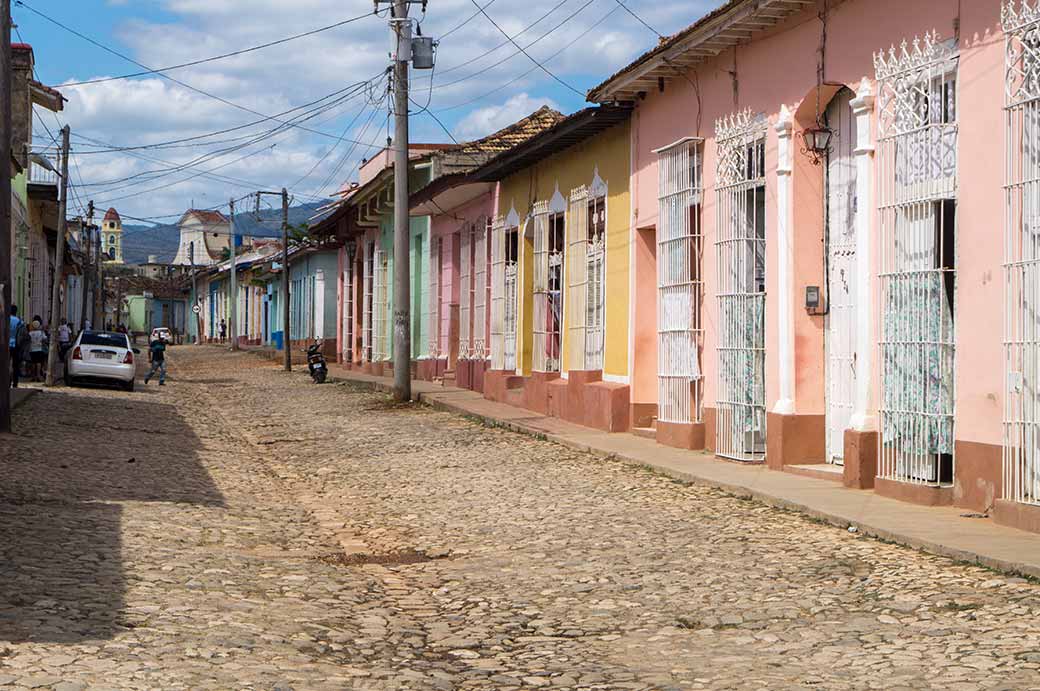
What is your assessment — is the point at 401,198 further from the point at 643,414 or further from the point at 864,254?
the point at 864,254

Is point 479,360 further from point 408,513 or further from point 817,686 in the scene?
point 817,686

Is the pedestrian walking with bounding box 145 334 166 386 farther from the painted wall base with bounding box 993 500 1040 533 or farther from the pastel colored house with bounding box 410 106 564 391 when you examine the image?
the painted wall base with bounding box 993 500 1040 533

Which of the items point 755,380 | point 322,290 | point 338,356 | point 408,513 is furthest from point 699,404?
point 322,290

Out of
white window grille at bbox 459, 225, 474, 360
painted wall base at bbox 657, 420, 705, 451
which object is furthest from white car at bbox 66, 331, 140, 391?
painted wall base at bbox 657, 420, 705, 451

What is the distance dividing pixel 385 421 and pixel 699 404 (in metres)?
5.75

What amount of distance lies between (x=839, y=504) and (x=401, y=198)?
13052 millimetres

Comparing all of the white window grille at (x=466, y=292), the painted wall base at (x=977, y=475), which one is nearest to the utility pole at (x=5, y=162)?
the painted wall base at (x=977, y=475)

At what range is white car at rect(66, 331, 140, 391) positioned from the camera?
24.5 meters

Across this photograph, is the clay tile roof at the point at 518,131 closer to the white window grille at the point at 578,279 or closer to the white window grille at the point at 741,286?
the white window grille at the point at 578,279

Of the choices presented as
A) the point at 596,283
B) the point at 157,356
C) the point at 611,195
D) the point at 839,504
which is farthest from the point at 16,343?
the point at 839,504

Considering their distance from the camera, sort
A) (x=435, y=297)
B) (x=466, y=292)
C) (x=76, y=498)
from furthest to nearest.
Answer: (x=435, y=297) < (x=466, y=292) < (x=76, y=498)

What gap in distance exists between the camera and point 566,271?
18.7 meters

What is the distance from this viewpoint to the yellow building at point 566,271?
16.6 metres

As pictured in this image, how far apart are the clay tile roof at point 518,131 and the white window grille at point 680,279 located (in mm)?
10977
